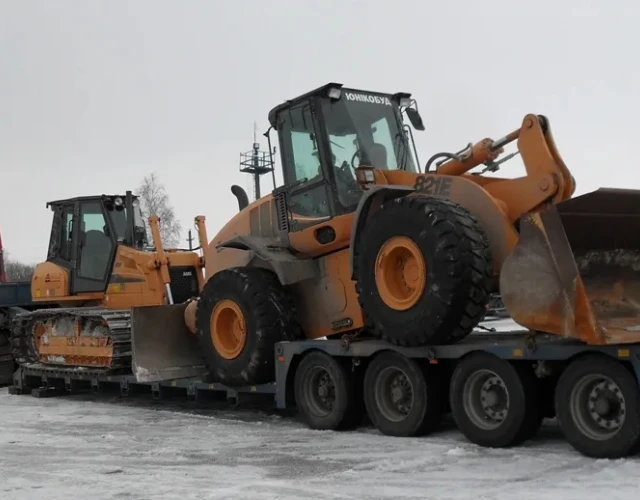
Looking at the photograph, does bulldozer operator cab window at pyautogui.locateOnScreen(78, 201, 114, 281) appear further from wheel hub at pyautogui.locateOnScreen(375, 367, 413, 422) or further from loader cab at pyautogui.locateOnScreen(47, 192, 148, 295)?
wheel hub at pyautogui.locateOnScreen(375, 367, 413, 422)

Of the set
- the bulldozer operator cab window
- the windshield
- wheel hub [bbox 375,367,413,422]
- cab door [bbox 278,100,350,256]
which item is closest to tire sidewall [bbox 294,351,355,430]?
wheel hub [bbox 375,367,413,422]

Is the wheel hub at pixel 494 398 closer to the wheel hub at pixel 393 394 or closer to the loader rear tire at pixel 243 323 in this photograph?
the wheel hub at pixel 393 394

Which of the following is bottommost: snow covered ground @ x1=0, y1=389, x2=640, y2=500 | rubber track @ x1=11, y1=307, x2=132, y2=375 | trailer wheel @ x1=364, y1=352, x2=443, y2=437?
snow covered ground @ x1=0, y1=389, x2=640, y2=500

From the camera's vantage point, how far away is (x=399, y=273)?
311 inches

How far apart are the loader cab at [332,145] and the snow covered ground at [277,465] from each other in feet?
7.87

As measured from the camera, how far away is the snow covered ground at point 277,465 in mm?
5859

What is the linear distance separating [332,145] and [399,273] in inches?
75.0

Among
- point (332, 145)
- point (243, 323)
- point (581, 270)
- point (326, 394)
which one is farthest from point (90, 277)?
point (581, 270)

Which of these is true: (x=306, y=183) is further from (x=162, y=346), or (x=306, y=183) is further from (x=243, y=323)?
(x=162, y=346)

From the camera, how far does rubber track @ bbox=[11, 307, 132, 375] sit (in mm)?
11477

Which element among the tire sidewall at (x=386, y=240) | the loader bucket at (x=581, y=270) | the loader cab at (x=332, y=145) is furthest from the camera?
the loader cab at (x=332, y=145)

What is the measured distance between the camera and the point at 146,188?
50344 millimetres

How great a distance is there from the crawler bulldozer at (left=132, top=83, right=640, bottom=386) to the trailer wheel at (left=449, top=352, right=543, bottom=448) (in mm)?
386

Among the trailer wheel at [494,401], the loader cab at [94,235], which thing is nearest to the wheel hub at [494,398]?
the trailer wheel at [494,401]
